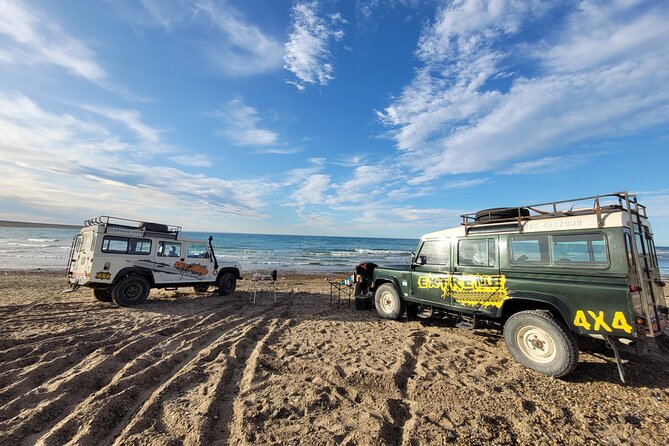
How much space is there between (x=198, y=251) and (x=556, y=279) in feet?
35.5

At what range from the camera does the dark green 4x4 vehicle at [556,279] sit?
415cm

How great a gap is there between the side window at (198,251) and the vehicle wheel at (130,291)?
5.50ft

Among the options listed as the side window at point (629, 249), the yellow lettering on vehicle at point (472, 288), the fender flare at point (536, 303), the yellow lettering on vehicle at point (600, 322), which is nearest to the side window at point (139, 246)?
the yellow lettering on vehicle at point (472, 288)

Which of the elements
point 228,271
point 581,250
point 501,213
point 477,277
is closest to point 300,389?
point 477,277

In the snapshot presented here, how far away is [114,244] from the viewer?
9008 millimetres

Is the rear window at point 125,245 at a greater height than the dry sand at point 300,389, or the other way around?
the rear window at point 125,245

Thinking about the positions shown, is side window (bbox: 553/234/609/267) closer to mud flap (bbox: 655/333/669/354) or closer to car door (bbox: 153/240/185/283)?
mud flap (bbox: 655/333/669/354)

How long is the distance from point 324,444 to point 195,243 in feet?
32.0

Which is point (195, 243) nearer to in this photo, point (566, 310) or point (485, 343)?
point (485, 343)

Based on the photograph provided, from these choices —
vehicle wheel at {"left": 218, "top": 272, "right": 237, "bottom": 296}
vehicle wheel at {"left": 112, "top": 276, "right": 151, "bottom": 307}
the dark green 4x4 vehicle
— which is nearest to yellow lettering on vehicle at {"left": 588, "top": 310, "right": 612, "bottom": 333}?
the dark green 4x4 vehicle

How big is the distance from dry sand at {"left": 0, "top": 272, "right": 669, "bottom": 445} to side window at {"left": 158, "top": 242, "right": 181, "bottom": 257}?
346 centimetres

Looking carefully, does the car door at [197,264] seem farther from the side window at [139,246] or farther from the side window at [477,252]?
the side window at [477,252]

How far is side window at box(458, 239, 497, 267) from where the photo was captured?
575cm

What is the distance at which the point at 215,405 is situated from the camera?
138 inches
